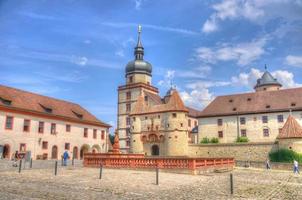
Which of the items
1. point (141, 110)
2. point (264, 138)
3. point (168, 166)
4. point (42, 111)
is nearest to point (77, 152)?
point (42, 111)

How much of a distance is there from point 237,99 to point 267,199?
1772 inches

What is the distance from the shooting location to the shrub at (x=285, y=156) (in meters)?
37.5

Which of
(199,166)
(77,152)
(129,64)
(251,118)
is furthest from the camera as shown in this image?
(129,64)

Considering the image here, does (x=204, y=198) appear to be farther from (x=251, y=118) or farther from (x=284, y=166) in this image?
(x=251, y=118)

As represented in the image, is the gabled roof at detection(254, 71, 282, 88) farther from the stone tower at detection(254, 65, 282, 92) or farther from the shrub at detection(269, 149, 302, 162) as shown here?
the shrub at detection(269, 149, 302, 162)

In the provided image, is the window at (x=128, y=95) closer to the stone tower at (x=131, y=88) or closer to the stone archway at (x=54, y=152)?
the stone tower at (x=131, y=88)

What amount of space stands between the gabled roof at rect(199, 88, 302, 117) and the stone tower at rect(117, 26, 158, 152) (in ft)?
55.1

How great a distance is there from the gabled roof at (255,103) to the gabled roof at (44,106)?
20625mm

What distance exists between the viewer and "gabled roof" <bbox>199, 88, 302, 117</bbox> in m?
48.7

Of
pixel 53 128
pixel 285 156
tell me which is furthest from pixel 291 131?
pixel 53 128

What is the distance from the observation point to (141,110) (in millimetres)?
55875

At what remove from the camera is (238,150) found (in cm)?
4456

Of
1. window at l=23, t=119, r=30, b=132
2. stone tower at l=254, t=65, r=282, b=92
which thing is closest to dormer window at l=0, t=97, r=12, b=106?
window at l=23, t=119, r=30, b=132

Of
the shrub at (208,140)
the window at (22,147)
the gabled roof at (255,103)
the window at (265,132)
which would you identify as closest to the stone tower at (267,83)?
the gabled roof at (255,103)
